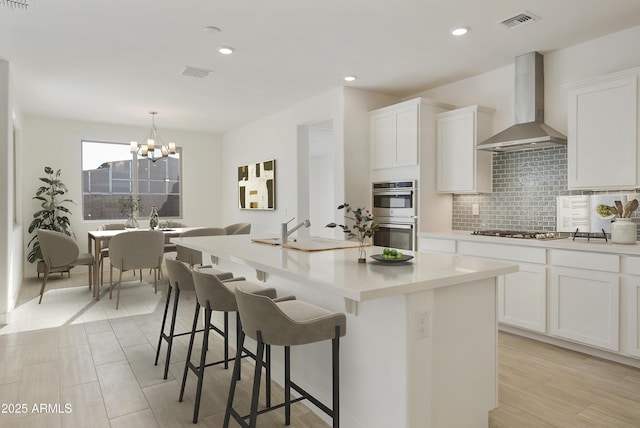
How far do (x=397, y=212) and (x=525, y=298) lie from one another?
5.52ft

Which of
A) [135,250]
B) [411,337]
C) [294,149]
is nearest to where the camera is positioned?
[411,337]

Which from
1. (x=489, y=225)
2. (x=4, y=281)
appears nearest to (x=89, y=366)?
(x=4, y=281)

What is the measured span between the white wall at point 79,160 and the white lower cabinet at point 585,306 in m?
6.64

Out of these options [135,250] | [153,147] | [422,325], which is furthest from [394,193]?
[153,147]

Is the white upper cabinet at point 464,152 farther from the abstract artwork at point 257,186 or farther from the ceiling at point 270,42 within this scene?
the abstract artwork at point 257,186

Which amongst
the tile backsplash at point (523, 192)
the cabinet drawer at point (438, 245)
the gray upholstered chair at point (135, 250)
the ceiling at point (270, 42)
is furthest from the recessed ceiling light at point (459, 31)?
the gray upholstered chair at point (135, 250)

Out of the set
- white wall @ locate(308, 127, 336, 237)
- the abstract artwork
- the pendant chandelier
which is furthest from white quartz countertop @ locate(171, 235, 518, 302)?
white wall @ locate(308, 127, 336, 237)

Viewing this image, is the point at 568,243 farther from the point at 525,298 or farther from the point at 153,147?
the point at 153,147

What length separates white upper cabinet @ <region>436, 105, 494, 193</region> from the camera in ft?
14.0

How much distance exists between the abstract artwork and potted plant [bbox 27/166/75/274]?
9.57 ft

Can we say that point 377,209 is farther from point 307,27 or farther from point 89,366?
point 89,366

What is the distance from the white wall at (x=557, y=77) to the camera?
3432 mm

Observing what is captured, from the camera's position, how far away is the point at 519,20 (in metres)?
3.21

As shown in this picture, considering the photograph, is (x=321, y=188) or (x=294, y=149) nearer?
(x=294, y=149)
